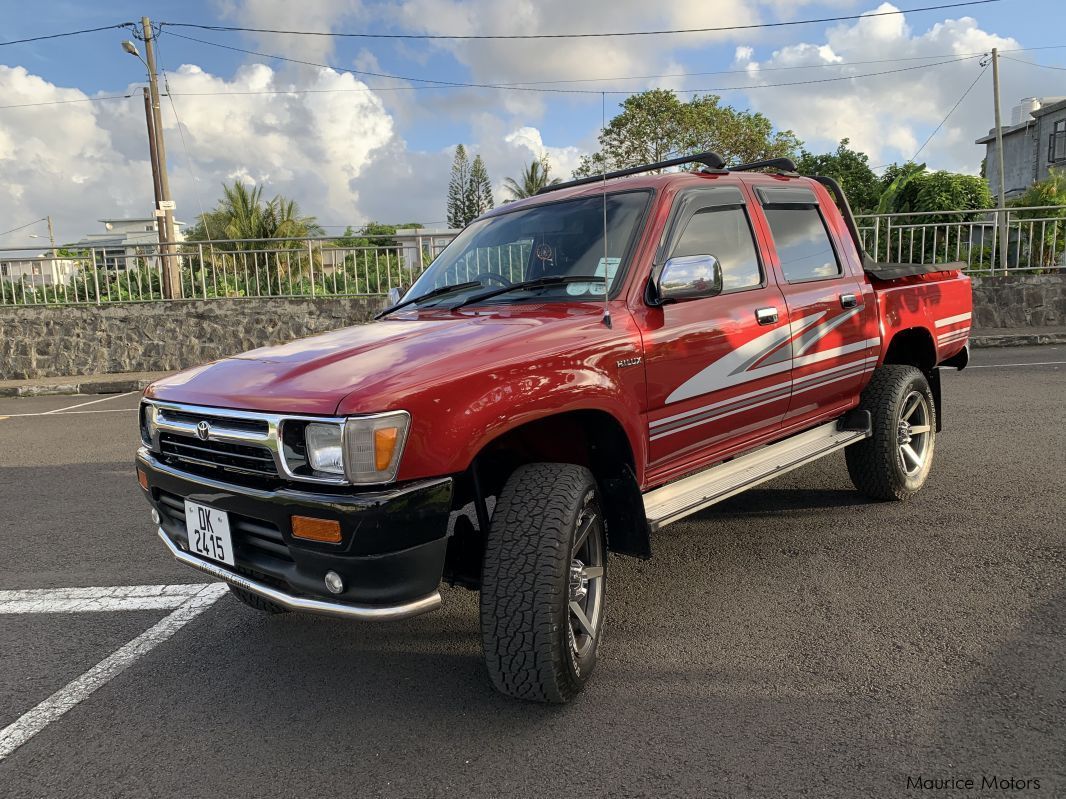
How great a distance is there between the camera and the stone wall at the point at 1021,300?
14.0 metres

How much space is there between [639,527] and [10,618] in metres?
2.88

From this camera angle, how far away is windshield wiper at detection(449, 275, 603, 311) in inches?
Result: 129

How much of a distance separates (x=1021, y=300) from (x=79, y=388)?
646 inches

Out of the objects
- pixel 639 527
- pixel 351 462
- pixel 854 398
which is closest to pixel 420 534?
pixel 351 462

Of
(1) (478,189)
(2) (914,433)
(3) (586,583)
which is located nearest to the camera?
(3) (586,583)

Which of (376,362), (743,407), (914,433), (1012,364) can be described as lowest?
(1012,364)

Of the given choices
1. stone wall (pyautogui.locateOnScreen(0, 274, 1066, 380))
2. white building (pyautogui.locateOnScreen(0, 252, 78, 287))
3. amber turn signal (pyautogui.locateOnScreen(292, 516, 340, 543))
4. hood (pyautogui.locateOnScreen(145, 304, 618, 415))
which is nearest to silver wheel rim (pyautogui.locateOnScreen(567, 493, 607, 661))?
hood (pyautogui.locateOnScreen(145, 304, 618, 415))

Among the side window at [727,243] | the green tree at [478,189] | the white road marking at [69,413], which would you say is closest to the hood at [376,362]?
the side window at [727,243]

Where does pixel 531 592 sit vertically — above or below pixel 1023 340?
above

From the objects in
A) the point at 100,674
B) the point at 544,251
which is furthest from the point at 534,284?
the point at 100,674

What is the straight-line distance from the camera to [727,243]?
369cm

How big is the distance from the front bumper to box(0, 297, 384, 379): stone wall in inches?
456

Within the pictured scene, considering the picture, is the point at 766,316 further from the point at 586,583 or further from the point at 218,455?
the point at 218,455

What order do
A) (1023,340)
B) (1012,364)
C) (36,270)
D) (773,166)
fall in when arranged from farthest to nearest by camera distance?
1. (36,270)
2. (1023,340)
3. (1012,364)
4. (773,166)
